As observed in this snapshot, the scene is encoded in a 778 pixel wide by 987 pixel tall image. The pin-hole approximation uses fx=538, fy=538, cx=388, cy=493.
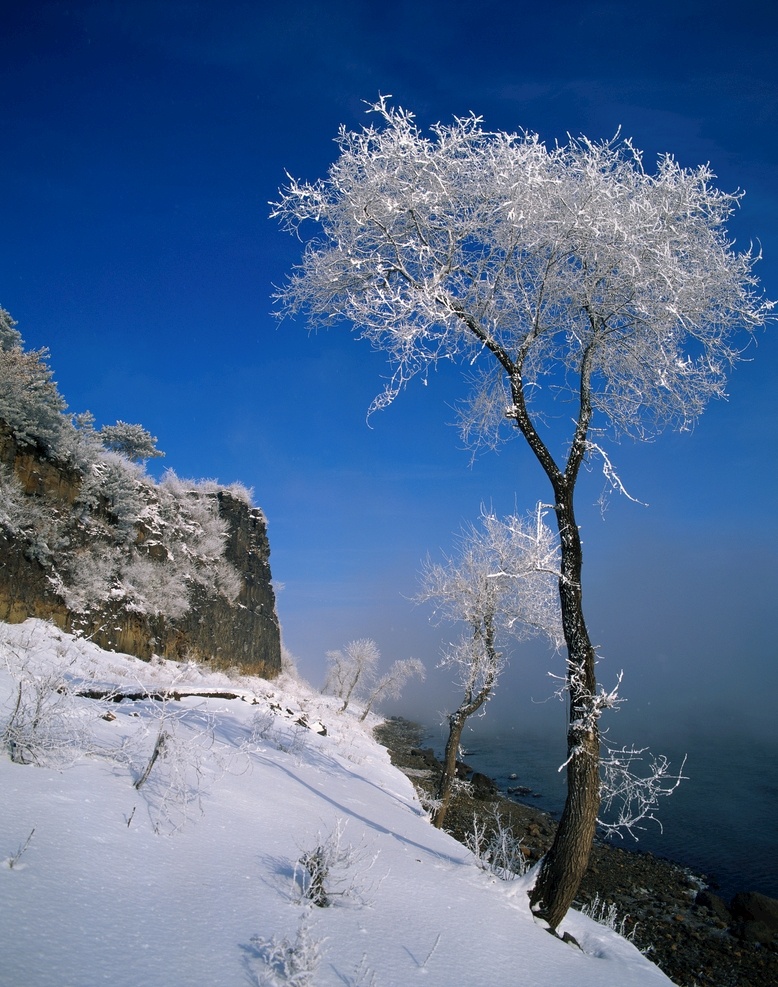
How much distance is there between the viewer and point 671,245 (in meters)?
6.57

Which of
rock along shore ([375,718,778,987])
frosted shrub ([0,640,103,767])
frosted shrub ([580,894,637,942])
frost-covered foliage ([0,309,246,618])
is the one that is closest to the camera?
frosted shrub ([0,640,103,767])

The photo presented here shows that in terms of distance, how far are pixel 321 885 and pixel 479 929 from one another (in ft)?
4.74

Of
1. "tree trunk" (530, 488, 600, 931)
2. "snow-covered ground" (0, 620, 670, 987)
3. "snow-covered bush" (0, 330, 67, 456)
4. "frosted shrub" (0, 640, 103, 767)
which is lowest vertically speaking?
"snow-covered ground" (0, 620, 670, 987)

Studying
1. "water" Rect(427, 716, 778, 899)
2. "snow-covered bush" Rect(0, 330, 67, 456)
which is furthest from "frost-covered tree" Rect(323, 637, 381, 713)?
"snow-covered bush" Rect(0, 330, 67, 456)

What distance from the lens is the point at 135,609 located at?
22.2 meters

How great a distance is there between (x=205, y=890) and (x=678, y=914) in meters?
16.3

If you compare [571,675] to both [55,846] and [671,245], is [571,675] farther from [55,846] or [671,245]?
[671,245]

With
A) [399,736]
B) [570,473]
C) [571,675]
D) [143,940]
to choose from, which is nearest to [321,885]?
[143,940]

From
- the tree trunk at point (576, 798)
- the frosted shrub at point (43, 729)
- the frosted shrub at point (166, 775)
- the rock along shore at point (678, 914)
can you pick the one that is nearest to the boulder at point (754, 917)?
the rock along shore at point (678, 914)

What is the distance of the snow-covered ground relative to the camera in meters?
2.60

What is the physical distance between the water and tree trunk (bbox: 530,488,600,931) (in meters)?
7.57

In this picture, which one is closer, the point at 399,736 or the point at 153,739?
the point at 153,739

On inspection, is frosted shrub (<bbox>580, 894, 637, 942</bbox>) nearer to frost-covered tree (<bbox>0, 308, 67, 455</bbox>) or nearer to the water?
the water

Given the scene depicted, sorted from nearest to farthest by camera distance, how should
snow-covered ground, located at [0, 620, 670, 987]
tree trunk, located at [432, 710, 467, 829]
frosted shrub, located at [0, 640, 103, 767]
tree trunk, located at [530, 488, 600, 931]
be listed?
1. snow-covered ground, located at [0, 620, 670, 987]
2. frosted shrub, located at [0, 640, 103, 767]
3. tree trunk, located at [530, 488, 600, 931]
4. tree trunk, located at [432, 710, 467, 829]
